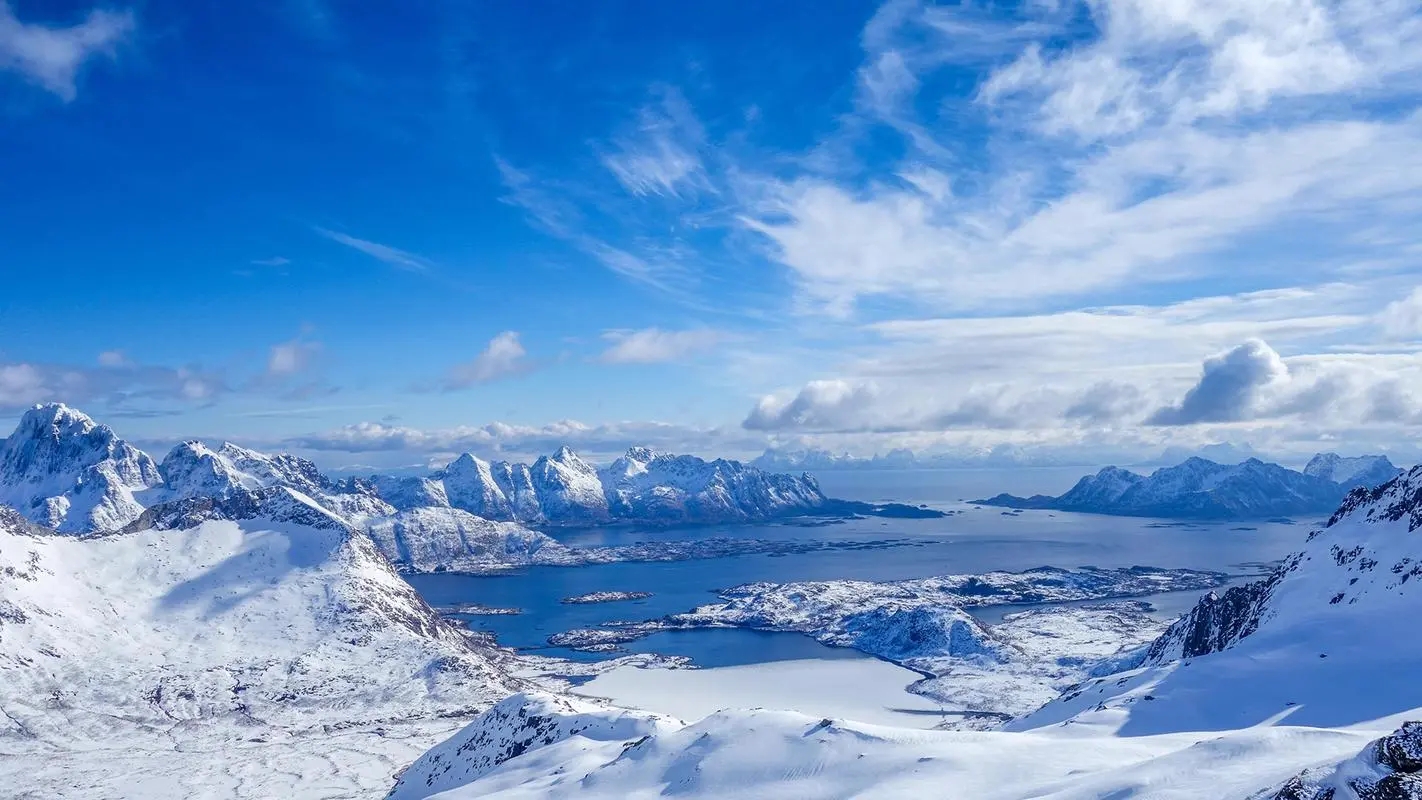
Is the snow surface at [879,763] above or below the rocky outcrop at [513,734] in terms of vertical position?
above

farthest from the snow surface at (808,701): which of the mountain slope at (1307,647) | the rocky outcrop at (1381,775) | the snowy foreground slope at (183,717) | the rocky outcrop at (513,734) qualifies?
the rocky outcrop at (1381,775)

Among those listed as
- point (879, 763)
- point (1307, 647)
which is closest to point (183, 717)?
point (879, 763)

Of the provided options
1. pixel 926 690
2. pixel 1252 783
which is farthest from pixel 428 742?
pixel 1252 783

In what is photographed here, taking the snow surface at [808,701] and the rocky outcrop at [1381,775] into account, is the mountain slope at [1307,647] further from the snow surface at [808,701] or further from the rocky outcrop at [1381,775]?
the rocky outcrop at [1381,775]

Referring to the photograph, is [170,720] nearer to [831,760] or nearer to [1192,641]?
[831,760]

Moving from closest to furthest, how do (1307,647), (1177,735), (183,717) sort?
(1177,735) < (1307,647) < (183,717)

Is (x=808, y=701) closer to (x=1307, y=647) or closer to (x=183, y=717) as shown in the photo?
(x=1307, y=647)

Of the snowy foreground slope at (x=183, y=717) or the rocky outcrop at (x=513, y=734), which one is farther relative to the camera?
the snowy foreground slope at (x=183, y=717)

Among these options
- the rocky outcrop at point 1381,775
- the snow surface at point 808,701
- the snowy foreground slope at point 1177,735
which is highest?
the rocky outcrop at point 1381,775
